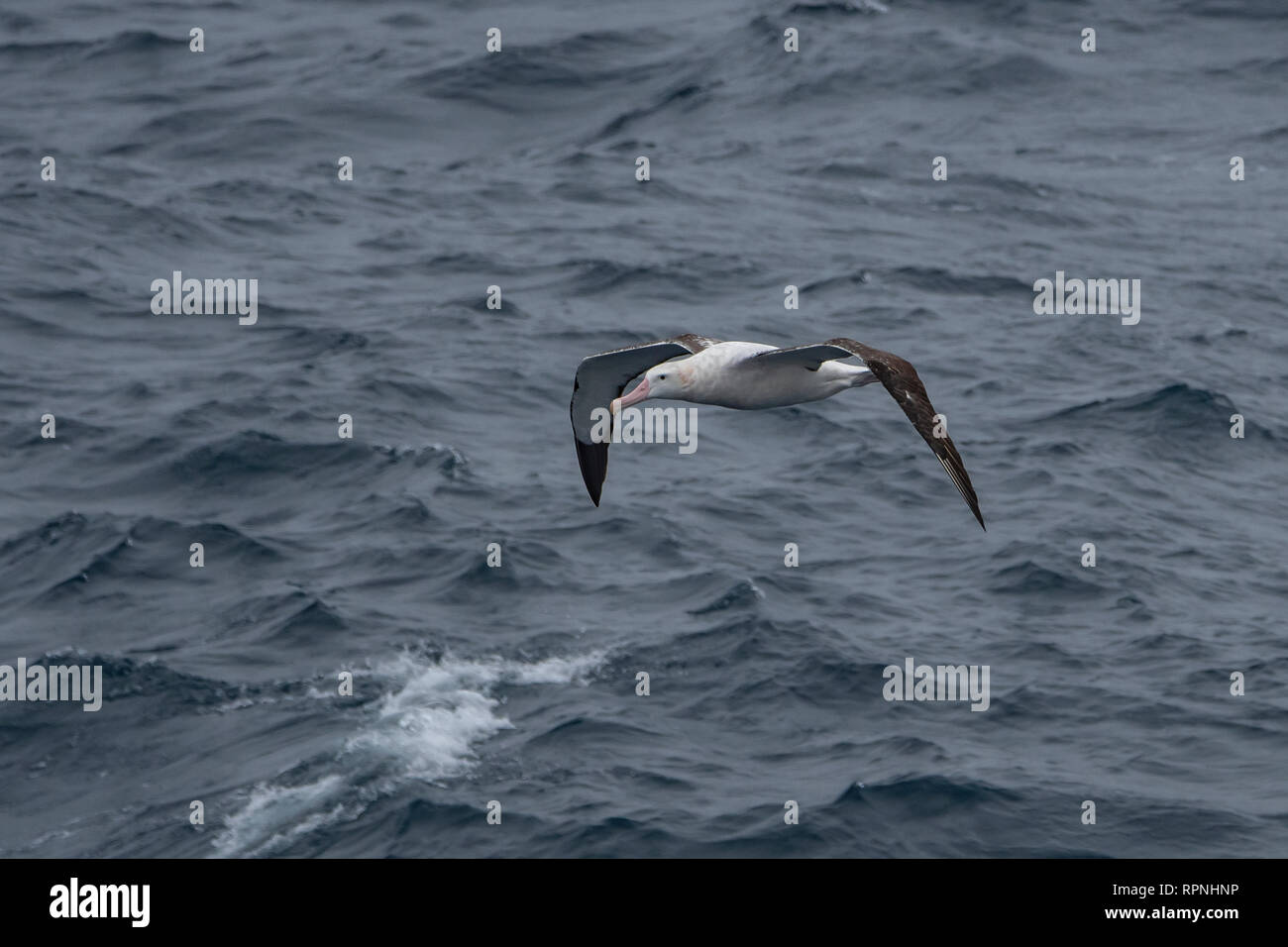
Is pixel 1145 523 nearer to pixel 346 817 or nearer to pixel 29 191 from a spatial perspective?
pixel 346 817

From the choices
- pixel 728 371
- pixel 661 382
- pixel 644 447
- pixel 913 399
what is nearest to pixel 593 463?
pixel 661 382

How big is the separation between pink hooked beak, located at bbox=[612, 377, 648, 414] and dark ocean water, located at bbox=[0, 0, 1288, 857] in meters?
7.30

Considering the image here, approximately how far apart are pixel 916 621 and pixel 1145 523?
5.87 metres

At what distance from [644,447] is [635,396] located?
16972 millimetres

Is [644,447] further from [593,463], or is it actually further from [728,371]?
[728,371]

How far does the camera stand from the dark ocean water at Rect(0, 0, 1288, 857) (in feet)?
94.6

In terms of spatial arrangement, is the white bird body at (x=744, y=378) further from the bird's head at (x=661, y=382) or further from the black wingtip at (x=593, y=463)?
the black wingtip at (x=593, y=463)

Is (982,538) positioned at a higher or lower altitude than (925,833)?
higher

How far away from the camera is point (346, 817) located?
28.0m

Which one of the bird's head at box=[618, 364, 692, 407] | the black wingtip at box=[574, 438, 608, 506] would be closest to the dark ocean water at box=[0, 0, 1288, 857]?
the black wingtip at box=[574, 438, 608, 506]

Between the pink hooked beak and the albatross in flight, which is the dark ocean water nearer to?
the albatross in flight

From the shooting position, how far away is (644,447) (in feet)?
128

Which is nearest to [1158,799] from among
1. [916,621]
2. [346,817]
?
[916,621]
